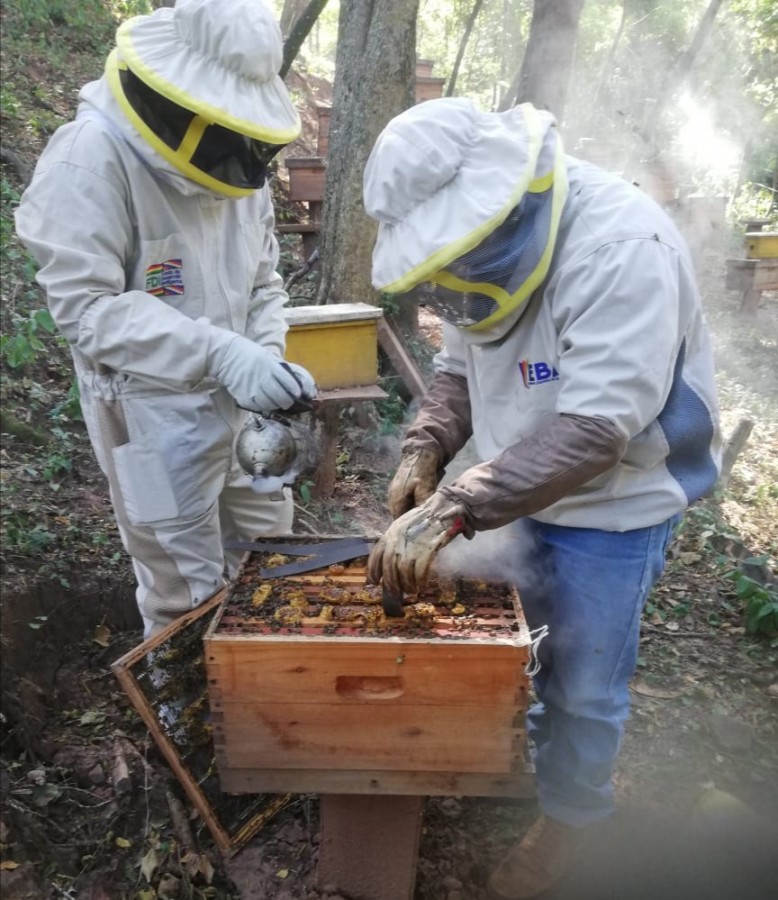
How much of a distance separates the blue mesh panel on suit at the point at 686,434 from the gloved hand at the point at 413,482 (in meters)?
0.69

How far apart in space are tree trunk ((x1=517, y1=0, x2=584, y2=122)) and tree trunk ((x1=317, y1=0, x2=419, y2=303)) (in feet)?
7.37

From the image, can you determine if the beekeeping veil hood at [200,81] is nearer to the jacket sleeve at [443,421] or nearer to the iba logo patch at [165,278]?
the iba logo patch at [165,278]

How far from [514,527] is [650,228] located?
0.96 metres

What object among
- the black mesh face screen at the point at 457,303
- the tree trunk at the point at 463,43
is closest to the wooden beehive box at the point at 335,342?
the black mesh face screen at the point at 457,303

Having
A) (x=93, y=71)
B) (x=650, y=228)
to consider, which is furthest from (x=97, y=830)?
(x=93, y=71)

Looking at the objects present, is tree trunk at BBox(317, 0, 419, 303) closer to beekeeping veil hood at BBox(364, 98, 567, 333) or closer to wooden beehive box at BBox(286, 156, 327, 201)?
wooden beehive box at BBox(286, 156, 327, 201)

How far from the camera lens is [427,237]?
5.66ft

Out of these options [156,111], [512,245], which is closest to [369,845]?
[512,245]

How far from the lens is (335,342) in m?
4.37

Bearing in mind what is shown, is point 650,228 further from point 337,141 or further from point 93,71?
point 93,71

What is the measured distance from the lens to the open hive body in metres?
1.83

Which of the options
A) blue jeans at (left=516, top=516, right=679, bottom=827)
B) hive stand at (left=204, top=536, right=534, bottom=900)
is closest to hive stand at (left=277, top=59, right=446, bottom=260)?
blue jeans at (left=516, top=516, right=679, bottom=827)

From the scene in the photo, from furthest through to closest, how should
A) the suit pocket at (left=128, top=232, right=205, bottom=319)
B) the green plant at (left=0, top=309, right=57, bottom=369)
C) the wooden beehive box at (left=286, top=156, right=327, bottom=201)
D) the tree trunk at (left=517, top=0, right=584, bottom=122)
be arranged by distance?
the tree trunk at (left=517, top=0, right=584, bottom=122) → the wooden beehive box at (left=286, top=156, right=327, bottom=201) → the green plant at (left=0, top=309, right=57, bottom=369) → the suit pocket at (left=128, top=232, right=205, bottom=319)

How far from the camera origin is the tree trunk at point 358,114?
550 cm
